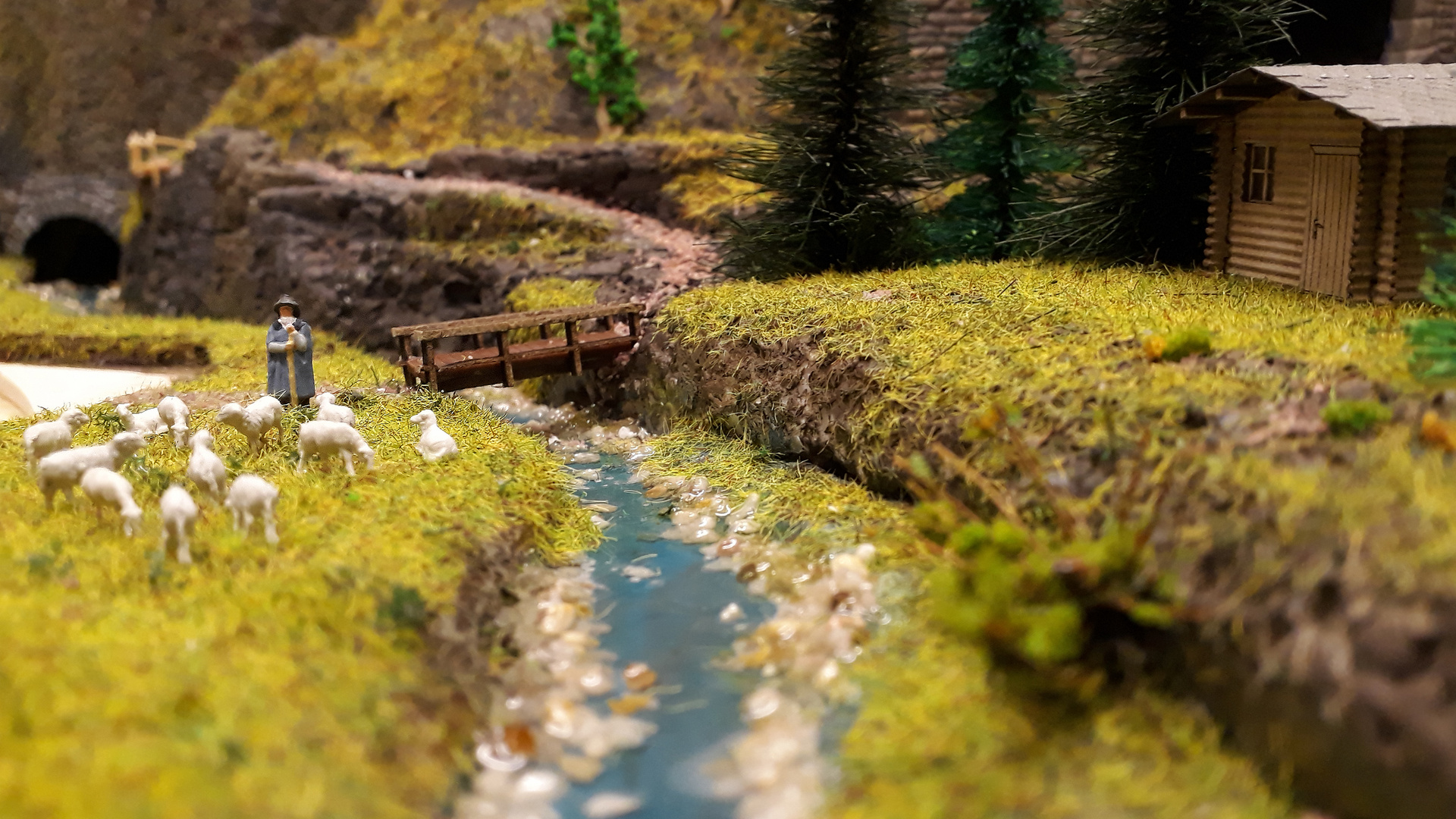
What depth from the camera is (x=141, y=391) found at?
12852mm

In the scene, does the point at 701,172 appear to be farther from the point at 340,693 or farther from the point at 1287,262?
the point at 340,693

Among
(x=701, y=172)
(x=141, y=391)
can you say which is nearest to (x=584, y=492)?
(x=141, y=391)

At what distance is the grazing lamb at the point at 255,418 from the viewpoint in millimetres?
8672

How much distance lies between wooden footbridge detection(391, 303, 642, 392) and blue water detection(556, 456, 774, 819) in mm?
3235

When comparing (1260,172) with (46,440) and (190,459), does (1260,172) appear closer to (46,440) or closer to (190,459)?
(190,459)

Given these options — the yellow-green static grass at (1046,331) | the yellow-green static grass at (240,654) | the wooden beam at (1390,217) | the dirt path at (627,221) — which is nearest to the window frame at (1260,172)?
the yellow-green static grass at (1046,331)

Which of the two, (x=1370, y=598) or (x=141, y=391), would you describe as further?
(x=141, y=391)

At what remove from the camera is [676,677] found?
6.54m

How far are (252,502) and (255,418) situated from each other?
227cm

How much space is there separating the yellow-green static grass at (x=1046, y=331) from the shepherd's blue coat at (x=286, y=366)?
4.30 m

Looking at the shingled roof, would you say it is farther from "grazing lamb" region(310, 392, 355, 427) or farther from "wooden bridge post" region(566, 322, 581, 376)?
"grazing lamb" region(310, 392, 355, 427)

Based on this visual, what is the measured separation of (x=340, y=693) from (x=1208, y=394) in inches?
224

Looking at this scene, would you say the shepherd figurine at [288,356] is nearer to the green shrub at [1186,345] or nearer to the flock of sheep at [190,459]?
the flock of sheep at [190,459]

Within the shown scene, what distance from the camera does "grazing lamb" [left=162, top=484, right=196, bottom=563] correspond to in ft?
20.9
